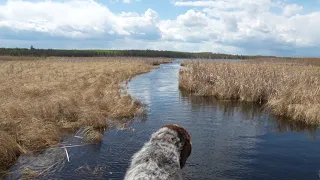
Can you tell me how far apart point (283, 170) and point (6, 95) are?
13.3 m

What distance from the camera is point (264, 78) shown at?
22.0 meters

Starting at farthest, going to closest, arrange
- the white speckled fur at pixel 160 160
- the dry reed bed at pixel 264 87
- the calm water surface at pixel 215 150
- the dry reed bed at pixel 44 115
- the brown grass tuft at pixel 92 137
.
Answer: the dry reed bed at pixel 264 87 < the brown grass tuft at pixel 92 137 < the dry reed bed at pixel 44 115 < the calm water surface at pixel 215 150 < the white speckled fur at pixel 160 160

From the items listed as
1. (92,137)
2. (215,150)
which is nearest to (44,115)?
(92,137)

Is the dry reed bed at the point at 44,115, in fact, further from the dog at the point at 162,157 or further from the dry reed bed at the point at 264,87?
the dry reed bed at the point at 264,87

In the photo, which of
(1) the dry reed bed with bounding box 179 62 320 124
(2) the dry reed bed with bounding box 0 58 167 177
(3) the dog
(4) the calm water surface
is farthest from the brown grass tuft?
(1) the dry reed bed with bounding box 179 62 320 124

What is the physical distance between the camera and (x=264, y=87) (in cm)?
2130

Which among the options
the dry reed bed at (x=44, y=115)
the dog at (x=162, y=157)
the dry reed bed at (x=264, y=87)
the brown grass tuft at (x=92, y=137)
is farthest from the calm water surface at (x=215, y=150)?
the dog at (x=162, y=157)

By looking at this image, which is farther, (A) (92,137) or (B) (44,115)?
(B) (44,115)

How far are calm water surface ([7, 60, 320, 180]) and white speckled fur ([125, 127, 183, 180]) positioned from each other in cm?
343

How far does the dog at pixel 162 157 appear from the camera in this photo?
4828 mm

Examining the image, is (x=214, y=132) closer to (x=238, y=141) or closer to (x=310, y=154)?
(x=238, y=141)

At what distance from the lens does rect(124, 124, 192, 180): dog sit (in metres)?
4.83

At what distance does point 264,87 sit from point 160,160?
688 inches

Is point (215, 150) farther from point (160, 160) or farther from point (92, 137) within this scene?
point (160, 160)
